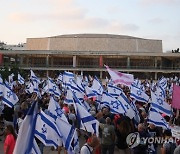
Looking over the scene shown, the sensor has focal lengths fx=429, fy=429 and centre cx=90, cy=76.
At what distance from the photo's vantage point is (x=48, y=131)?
8.28 m

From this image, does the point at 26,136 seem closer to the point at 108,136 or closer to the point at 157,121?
the point at 108,136

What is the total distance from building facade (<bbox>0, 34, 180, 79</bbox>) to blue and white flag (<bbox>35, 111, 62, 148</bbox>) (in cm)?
6700

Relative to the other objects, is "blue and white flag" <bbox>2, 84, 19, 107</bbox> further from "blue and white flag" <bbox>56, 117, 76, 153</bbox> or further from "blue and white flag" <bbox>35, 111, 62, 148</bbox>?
"blue and white flag" <bbox>56, 117, 76, 153</bbox>

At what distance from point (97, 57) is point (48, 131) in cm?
7297

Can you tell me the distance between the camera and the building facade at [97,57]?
77.5 metres

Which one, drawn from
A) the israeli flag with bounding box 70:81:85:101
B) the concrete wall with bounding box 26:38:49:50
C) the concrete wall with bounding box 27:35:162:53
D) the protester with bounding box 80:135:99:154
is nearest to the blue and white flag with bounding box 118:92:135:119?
the israeli flag with bounding box 70:81:85:101

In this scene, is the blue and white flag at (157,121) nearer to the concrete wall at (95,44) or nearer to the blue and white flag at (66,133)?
the blue and white flag at (66,133)

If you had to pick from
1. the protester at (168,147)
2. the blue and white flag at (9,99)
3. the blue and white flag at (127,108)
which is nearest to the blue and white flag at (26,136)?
the protester at (168,147)

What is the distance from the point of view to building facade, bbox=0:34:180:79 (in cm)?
7750

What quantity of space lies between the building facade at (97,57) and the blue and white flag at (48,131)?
220ft

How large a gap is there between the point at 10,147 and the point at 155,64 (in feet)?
241

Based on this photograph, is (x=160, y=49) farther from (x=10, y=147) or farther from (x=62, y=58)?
→ (x=10, y=147)

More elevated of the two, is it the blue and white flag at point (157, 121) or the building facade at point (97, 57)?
the building facade at point (97, 57)

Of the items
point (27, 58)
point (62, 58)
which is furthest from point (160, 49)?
point (27, 58)
